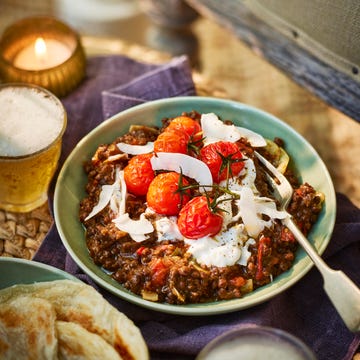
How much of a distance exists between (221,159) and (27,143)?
33.1 inches

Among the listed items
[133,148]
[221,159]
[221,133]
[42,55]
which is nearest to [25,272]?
[133,148]

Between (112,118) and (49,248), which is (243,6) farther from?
(49,248)

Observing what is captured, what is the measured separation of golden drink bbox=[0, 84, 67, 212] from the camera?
2.67 meters

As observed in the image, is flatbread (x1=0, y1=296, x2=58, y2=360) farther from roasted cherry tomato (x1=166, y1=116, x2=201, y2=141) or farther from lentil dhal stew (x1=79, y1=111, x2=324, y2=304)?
roasted cherry tomato (x1=166, y1=116, x2=201, y2=141)

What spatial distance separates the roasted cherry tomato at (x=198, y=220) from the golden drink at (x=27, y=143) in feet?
2.26

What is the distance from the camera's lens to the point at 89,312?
2.21 m

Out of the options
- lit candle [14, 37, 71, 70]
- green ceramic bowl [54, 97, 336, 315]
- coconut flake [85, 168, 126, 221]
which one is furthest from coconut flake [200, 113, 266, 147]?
lit candle [14, 37, 71, 70]

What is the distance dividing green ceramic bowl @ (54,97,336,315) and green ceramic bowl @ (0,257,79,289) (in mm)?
113

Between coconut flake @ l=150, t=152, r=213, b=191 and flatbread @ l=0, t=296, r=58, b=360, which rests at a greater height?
coconut flake @ l=150, t=152, r=213, b=191

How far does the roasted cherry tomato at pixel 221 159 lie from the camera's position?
2.58 m

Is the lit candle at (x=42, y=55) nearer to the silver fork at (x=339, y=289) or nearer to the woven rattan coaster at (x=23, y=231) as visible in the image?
the woven rattan coaster at (x=23, y=231)

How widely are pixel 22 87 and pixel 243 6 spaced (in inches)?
59.9

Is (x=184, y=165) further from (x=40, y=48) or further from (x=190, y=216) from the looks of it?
(x=40, y=48)

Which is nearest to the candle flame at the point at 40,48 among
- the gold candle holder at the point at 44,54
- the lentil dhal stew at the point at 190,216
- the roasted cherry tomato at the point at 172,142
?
the gold candle holder at the point at 44,54
